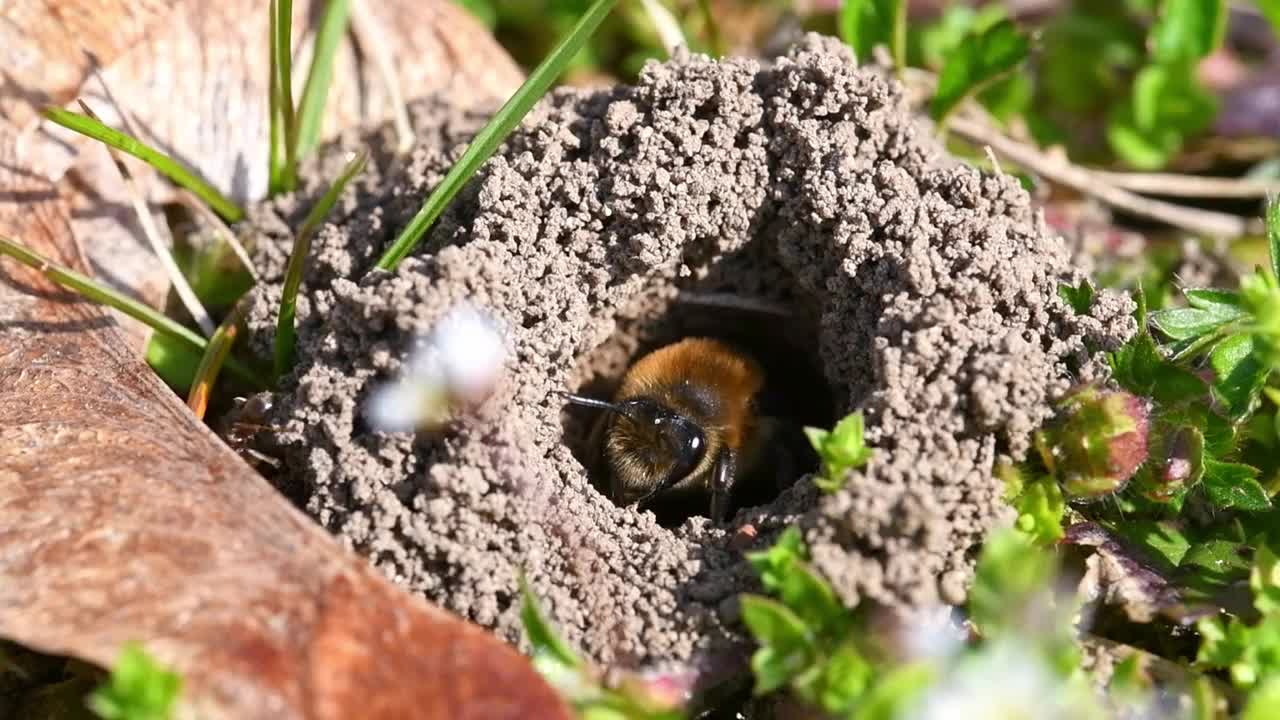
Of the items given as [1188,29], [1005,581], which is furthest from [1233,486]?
[1188,29]

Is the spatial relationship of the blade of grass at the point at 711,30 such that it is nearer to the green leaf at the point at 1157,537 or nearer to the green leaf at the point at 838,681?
the green leaf at the point at 1157,537

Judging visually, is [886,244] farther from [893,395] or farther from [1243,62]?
[1243,62]

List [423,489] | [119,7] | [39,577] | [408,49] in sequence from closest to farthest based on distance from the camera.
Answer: [39,577] < [423,489] < [119,7] < [408,49]

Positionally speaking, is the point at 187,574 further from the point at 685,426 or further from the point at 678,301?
the point at 678,301

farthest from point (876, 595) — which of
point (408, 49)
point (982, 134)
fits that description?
point (408, 49)

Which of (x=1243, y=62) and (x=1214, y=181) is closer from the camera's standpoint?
(x=1214, y=181)

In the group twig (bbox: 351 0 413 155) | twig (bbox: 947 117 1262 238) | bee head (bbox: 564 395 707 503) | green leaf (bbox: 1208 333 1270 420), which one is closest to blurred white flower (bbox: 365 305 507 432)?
bee head (bbox: 564 395 707 503)

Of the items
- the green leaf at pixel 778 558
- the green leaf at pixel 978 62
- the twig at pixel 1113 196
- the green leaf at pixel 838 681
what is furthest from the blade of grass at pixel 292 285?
the twig at pixel 1113 196

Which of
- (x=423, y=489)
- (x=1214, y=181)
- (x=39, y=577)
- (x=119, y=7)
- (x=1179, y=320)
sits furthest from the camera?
(x=1214, y=181)
